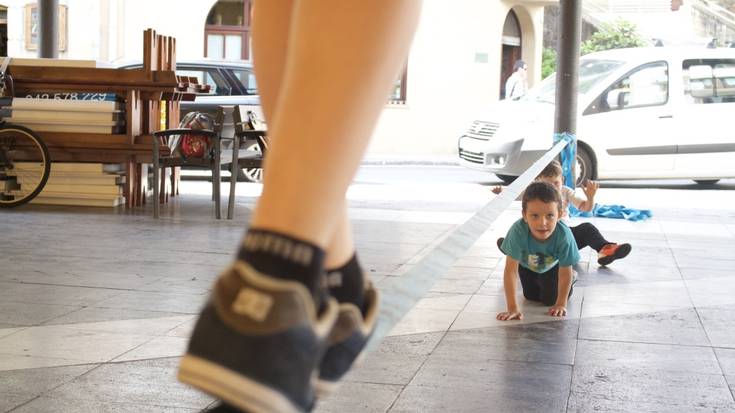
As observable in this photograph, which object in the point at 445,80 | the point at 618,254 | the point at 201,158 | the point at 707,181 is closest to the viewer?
the point at 618,254

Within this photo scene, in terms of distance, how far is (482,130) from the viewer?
15102 millimetres

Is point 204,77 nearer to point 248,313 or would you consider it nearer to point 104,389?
point 104,389

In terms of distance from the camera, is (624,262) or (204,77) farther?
(204,77)

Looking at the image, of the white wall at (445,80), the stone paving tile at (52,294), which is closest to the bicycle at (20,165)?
the stone paving tile at (52,294)

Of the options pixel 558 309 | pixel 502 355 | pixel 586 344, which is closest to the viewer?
pixel 502 355

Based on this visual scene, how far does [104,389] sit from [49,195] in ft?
23.7

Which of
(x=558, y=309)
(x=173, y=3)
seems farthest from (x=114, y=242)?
(x=173, y=3)

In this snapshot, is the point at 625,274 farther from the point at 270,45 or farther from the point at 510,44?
the point at 510,44

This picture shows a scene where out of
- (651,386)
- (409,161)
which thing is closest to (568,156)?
(651,386)

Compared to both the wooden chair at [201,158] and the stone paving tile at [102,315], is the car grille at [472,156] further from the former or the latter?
the stone paving tile at [102,315]

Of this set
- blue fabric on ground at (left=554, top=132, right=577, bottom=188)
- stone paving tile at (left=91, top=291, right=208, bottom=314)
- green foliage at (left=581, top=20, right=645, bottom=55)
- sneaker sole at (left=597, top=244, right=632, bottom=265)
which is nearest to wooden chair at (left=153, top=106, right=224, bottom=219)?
blue fabric on ground at (left=554, top=132, right=577, bottom=188)

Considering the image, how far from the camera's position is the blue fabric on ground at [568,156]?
10.1 meters

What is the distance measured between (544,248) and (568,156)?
194 inches

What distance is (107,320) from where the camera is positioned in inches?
191
